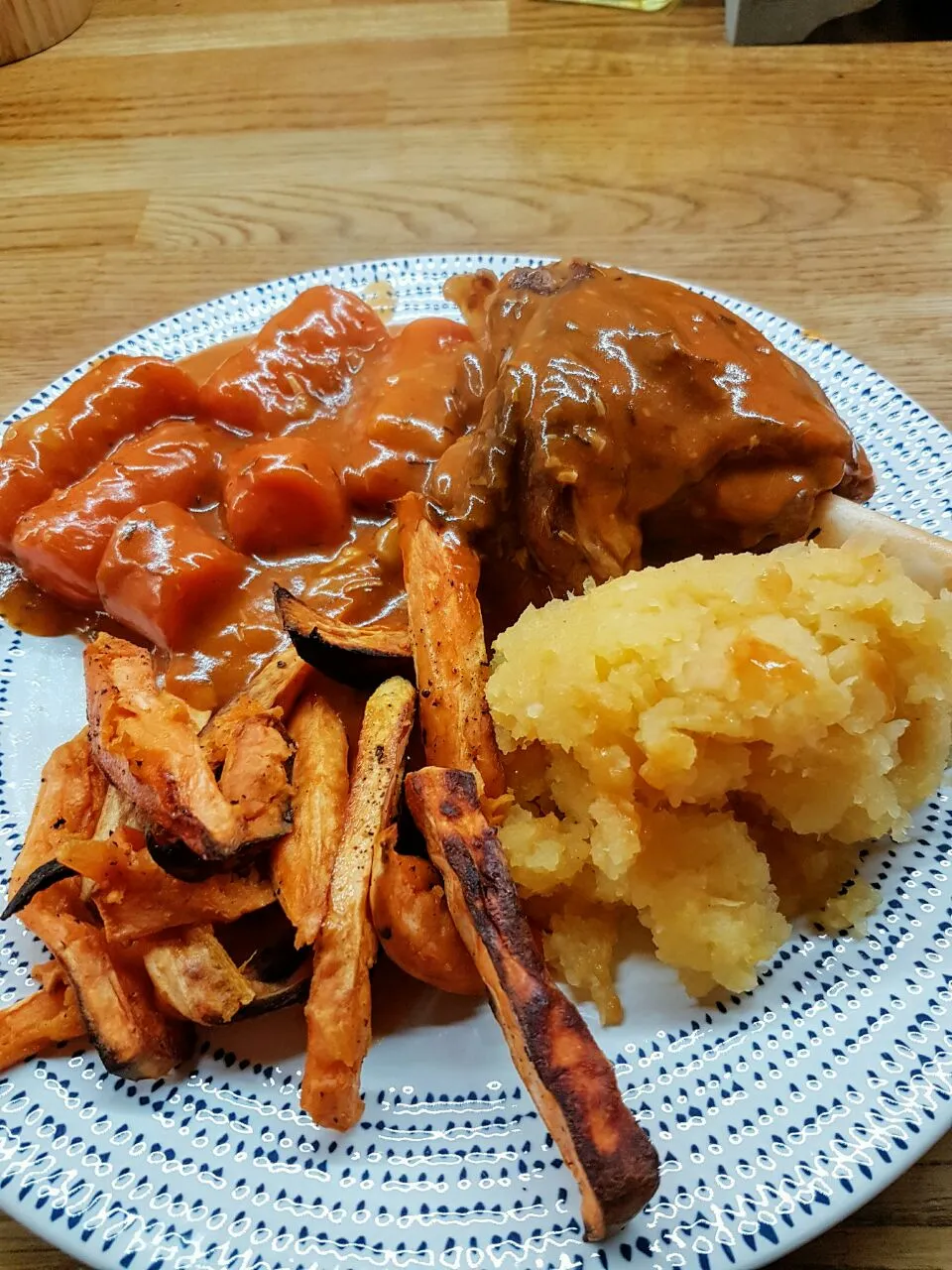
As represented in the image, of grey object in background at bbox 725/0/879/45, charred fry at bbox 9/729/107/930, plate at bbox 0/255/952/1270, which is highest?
grey object in background at bbox 725/0/879/45

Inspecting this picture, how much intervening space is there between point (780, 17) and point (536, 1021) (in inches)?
219

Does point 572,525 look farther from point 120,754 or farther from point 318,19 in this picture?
point 318,19

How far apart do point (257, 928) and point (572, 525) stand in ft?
3.78

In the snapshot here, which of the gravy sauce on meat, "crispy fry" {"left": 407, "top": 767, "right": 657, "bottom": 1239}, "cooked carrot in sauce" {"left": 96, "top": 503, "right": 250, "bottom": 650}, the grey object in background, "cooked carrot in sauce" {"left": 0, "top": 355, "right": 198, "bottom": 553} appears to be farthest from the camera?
the grey object in background

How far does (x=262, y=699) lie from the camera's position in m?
2.01

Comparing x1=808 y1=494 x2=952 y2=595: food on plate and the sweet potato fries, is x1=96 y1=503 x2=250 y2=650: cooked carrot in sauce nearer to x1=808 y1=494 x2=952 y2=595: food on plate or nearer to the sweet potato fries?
the sweet potato fries

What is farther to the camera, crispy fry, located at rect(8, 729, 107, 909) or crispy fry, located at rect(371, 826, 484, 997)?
crispy fry, located at rect(8, 729, 107, 909)

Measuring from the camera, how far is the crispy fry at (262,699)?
1.93 meters

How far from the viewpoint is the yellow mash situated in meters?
1.78

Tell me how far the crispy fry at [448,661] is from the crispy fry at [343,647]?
0.06m

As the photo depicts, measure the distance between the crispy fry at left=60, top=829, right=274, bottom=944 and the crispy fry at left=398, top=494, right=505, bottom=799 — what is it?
0.51 meters

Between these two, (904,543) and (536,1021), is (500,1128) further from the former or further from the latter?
(904,543)

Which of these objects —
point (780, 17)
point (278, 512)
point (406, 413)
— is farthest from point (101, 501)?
point (780, 17)

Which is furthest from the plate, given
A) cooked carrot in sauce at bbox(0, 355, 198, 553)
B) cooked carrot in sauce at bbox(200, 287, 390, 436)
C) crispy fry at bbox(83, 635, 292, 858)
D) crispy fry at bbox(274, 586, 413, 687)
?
cooked carrot in sauce at bbox(200, 287, 390, 436)
